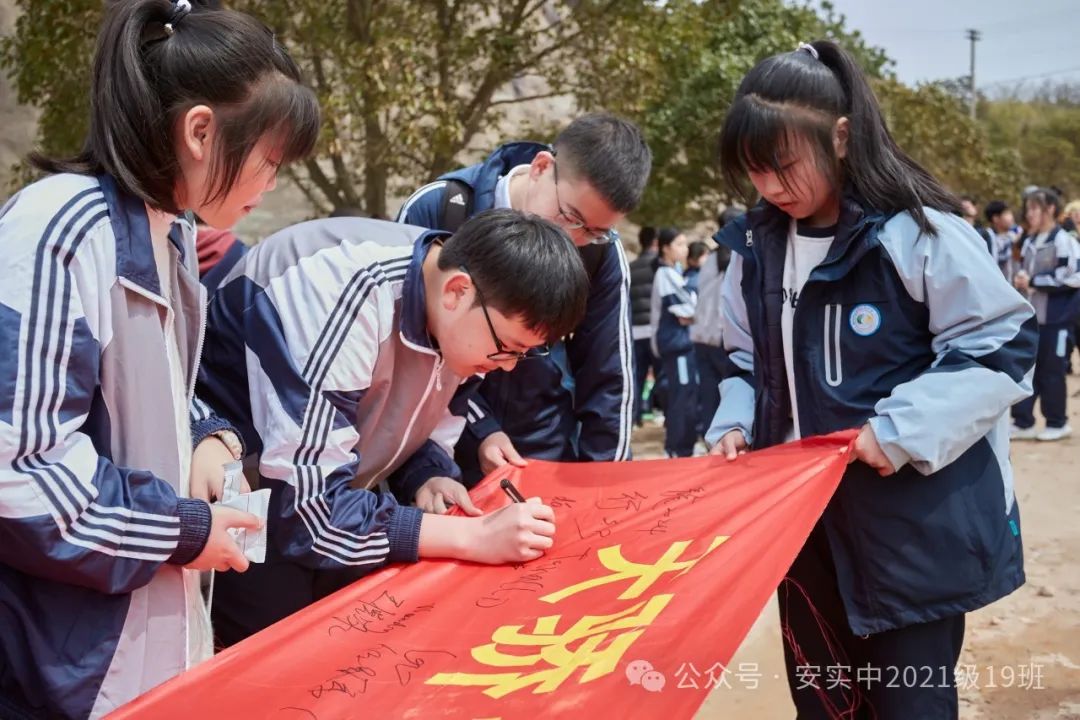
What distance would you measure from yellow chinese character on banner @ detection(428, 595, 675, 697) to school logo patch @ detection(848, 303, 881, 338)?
2.41ft

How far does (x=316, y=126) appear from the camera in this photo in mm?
1833

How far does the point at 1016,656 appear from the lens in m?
4.11

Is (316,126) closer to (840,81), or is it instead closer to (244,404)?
(244,404)

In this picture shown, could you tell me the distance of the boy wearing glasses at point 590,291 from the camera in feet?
9.32

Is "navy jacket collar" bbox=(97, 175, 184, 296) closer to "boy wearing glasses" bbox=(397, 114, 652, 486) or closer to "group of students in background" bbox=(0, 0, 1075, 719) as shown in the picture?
"group of students in background" bbox=(0, 0, 1075, 719)

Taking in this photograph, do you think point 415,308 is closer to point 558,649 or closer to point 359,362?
point 359,362

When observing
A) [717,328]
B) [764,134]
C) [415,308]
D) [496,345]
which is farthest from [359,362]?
[717,328]

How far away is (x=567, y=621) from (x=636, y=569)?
0.23 m

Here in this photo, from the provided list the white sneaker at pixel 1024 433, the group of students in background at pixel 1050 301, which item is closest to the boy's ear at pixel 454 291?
the group of students in background at pixel 1050 301

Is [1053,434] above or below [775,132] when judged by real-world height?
below

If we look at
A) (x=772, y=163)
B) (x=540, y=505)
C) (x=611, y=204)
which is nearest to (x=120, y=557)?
(x=540, y=505)
